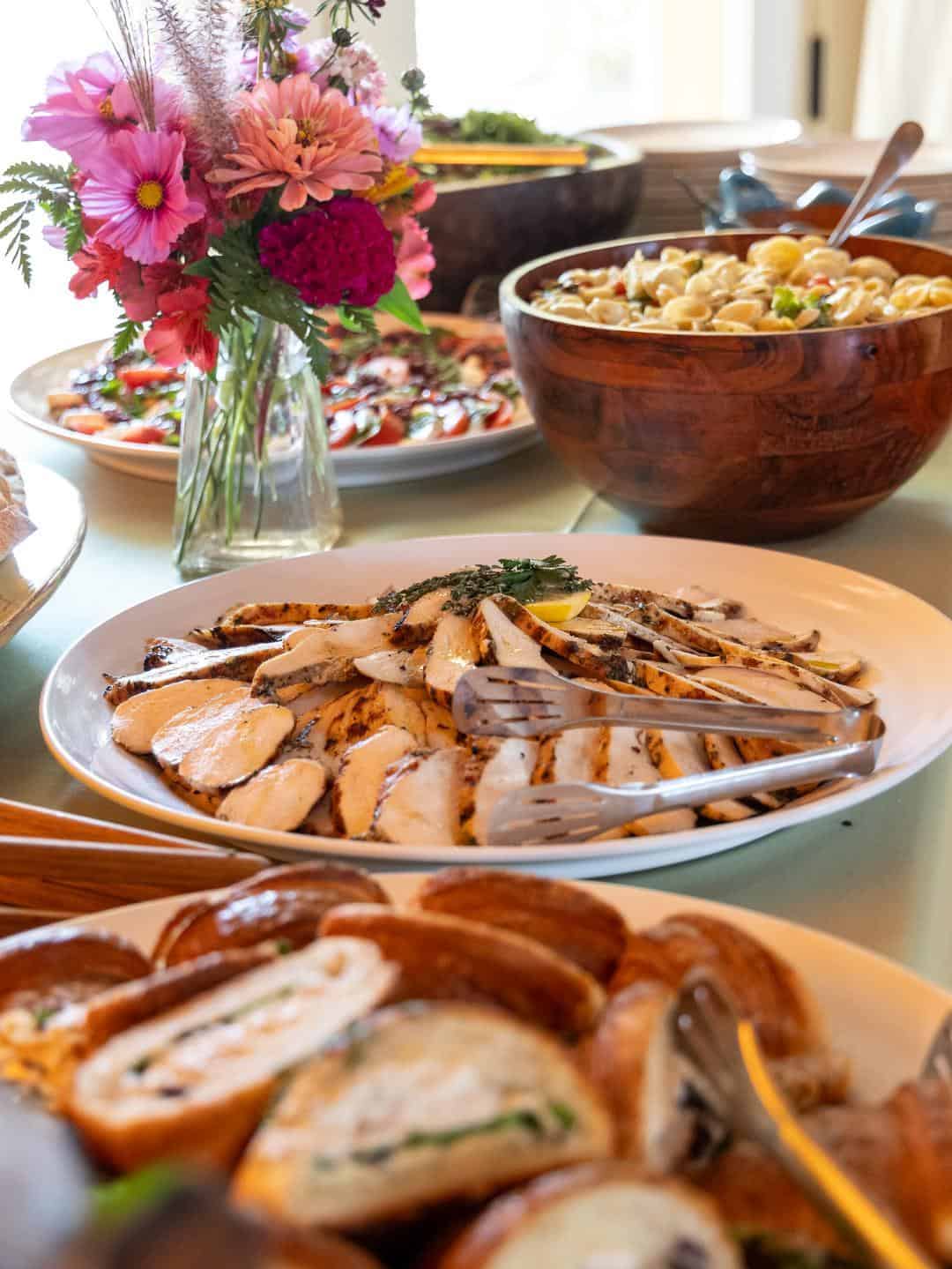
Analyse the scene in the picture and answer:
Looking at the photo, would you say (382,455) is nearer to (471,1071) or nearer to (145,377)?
(145,377)

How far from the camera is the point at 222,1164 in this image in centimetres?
48

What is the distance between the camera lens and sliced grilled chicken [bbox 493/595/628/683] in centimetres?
108

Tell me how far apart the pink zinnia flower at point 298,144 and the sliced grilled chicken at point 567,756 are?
2.01 feet

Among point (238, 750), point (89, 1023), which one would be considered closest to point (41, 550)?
point (238, 750)

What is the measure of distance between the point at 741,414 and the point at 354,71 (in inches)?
21.1

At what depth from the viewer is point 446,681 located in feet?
3.45

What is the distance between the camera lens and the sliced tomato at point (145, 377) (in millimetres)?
2220

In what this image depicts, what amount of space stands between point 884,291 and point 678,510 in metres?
0.40

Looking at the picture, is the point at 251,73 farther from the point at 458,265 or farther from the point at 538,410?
the point at 458,265

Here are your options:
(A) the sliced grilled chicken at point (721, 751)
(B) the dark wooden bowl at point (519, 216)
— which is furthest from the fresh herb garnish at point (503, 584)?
(B) the dark wooden bowl at point (519, 216)

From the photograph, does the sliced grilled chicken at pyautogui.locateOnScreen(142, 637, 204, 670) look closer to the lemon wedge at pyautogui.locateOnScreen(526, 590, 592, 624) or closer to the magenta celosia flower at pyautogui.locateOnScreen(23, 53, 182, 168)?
the lemon wedge at pyautogui.locateOnScreen(526, 590, 592, 624)

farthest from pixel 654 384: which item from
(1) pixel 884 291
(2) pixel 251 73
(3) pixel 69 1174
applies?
(3) pixel 69 1174

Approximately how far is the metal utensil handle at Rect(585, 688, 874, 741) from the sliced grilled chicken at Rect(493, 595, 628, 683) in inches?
3.8

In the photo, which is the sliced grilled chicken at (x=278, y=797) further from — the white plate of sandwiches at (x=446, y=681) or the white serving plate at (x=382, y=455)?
the white serving plate at (x=382, y=455)
